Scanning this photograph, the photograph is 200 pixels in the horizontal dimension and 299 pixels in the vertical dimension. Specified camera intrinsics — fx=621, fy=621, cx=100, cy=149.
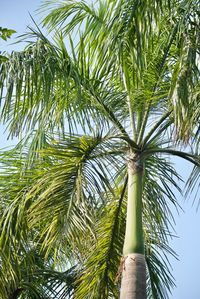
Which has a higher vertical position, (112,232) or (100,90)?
(100,90)

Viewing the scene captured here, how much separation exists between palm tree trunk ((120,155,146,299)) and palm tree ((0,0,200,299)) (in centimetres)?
1

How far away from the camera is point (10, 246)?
7500 mm

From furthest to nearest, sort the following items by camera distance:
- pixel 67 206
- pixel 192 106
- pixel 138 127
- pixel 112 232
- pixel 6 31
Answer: pixel 112 232 < pixel 138 127 < pixel 67 206 < pixel 192 106 < pixel 6 31

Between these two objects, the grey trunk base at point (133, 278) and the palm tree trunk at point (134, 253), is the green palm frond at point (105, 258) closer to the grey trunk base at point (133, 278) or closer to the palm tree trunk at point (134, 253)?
the palm tree trunk at point (134, 253)

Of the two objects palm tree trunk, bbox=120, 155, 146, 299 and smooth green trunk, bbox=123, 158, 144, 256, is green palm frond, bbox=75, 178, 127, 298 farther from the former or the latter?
palm tree trunk, bbox=120, 155, 146, 299

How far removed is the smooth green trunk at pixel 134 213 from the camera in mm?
6419

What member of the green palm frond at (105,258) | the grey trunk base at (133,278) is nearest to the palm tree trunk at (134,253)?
the grey trunk base at (133,278)

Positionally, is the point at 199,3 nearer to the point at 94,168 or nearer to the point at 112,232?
the point at 94,168

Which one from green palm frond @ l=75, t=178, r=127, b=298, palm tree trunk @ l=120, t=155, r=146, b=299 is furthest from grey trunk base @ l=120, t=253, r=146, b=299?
green palm frond @ l=75, t=178, r=127, b=298

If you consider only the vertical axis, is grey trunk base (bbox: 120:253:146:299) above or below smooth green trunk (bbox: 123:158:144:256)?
below

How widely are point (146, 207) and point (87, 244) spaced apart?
3.64 ft

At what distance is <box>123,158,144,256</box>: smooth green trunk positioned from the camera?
6419 mm

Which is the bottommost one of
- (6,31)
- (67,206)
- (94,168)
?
(67,206)

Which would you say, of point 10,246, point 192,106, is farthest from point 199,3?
point 10,246
